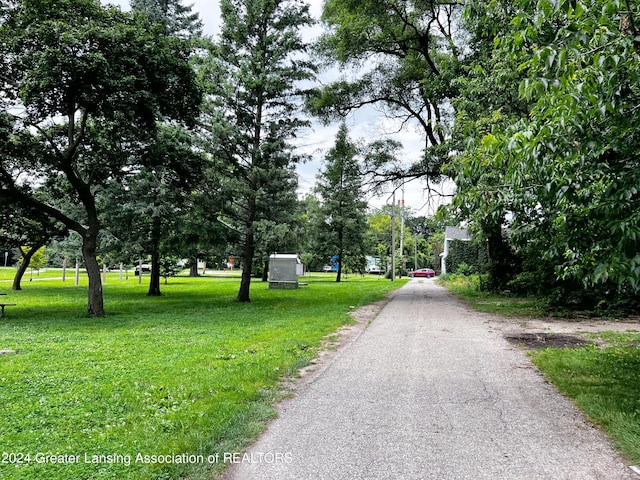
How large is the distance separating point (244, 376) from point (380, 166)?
14.9m

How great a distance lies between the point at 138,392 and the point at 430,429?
3077mm

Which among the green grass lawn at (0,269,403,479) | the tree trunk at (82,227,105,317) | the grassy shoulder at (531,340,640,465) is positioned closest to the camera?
the green grass lawn at (0,269,403,479)

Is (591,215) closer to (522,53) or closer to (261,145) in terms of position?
(522,53)

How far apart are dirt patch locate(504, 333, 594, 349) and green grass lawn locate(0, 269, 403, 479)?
3679 millimetres

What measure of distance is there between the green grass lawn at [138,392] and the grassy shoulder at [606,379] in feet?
9.78

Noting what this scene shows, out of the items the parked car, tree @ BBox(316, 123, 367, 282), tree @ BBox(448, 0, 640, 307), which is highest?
tree @ BBox(316, 123, 367, 282)

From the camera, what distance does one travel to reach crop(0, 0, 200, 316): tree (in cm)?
881

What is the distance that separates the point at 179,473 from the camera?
276 cm

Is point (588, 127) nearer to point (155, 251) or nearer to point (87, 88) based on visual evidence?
point (87, 88)

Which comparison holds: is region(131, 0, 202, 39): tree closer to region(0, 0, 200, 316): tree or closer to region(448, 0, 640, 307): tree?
region(0, 0, 200, 316): tree

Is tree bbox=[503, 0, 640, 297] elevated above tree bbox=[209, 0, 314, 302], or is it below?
below

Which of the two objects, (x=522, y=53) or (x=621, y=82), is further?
(x=522, y=53)

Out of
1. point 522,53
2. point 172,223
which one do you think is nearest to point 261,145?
point 172,223

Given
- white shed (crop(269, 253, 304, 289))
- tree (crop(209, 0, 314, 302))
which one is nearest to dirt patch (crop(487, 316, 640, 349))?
tree (crop(209, 0, 314, 302))
